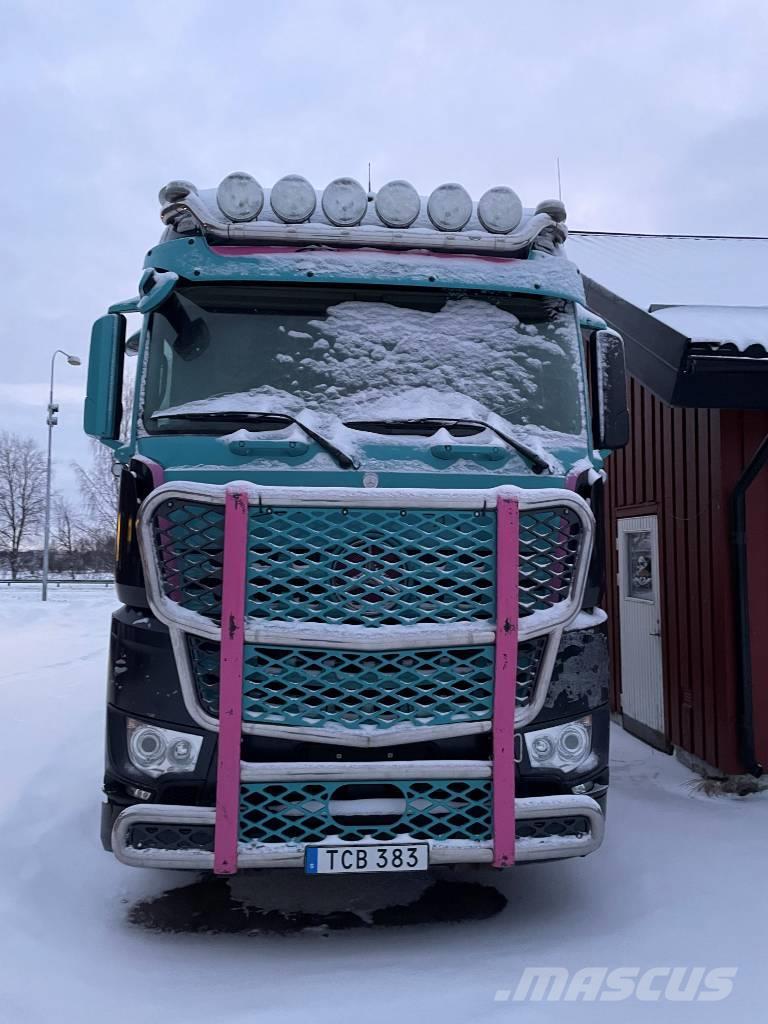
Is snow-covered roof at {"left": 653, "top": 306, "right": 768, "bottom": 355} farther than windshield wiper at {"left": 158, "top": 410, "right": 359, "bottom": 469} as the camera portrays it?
Yes

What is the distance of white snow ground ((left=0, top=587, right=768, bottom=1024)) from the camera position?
10.1ft

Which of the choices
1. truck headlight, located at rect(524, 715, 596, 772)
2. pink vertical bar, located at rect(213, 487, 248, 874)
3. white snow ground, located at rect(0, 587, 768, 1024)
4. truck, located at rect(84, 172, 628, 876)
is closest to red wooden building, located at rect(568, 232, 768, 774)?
white snow ground, located at rect(0, 587, 768, 1024)

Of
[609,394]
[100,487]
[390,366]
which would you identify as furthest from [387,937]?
[100,487]

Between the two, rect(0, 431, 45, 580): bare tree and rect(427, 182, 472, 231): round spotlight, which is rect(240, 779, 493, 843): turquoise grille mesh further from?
rect(0, 431, 45, 580): bare tree

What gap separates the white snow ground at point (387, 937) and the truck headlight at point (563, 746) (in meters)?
0.78

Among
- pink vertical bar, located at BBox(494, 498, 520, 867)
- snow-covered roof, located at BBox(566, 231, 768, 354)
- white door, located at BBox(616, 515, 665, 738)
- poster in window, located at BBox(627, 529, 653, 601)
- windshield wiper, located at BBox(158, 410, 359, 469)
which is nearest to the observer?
pink vertical bar, located at BBox(494, 498, 520, 867)

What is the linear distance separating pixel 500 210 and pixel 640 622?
Result: 14.9 feet

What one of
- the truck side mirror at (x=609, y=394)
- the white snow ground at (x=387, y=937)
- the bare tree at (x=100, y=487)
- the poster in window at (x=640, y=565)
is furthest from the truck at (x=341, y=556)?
the bare tree at (x=100, y=487)

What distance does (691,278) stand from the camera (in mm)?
8141

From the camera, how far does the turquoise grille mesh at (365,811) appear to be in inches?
134

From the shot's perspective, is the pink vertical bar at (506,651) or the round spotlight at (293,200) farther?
the round spotlight at (293,200)

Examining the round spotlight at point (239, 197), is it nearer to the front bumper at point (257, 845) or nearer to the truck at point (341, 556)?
the truck at point (341, 556)

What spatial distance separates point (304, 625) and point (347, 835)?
2.91ft

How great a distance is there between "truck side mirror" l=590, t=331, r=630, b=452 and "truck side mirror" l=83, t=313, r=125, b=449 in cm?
239
